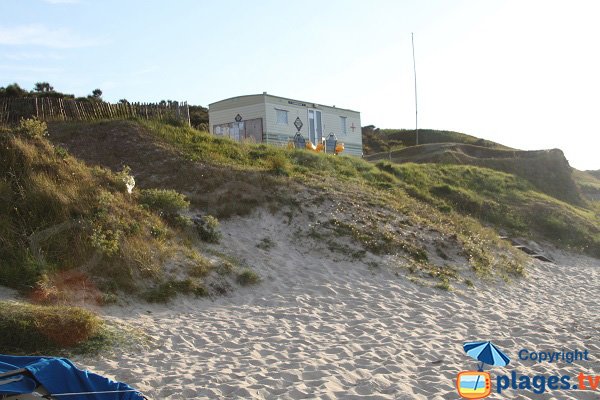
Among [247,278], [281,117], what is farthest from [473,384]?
[281,117]

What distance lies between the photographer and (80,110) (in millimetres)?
16578

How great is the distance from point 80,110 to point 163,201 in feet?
25.2

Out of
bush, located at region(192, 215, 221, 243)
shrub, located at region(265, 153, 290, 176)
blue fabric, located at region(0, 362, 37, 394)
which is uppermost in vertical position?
shrub, located at region(265, 153, 290, 176)

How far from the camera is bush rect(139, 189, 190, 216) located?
1031cm

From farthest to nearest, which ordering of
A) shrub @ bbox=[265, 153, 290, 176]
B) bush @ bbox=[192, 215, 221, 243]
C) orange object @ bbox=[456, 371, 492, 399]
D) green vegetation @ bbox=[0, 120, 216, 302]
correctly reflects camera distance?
shrub @ bbox=[265, 153, 290, 176] < bush @ bbox=[192, 215, 221, 243] < green vegetation @ bbox=[0, 120, 216, 302] < orange object @ bbox=[456, 371, 492, 399]

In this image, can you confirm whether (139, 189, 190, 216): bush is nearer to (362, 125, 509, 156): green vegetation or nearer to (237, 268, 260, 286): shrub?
(237, 268, 260, 286): shrub

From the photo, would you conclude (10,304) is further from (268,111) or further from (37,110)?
(268,111)

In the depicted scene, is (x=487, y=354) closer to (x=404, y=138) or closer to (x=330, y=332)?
(x=330, y=332)

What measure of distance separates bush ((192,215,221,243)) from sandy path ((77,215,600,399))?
37 centimetres

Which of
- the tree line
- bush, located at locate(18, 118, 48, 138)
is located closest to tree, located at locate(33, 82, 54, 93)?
the tree line

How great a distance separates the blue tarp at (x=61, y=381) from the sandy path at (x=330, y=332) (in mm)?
749

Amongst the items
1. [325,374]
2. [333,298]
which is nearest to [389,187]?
[333,298]

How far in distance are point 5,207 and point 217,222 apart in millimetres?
3597

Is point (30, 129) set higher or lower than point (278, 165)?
higher
